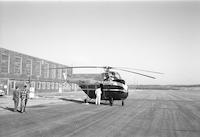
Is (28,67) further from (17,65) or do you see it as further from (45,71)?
(45,71)

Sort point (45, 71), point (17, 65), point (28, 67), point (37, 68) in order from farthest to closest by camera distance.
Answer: point (45, 71)
point (37, 68)
point (28, 67)
point (17, 65)

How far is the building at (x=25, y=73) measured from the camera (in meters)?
39.7

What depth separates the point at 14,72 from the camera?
43094 millimetres

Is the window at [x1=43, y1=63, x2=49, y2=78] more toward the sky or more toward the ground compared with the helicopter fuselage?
more toward the sky

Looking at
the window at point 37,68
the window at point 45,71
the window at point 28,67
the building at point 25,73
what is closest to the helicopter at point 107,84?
the building at point 25,73

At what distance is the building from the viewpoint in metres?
39.7

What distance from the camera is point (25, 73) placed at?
155 ft

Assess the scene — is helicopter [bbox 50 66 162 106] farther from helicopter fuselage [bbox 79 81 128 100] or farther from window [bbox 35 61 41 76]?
window [bbox 35 61 41 76]

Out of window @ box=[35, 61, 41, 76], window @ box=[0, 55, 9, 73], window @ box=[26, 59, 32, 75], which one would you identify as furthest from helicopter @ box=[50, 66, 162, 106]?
window @ box=[35, 61, 41, 76]

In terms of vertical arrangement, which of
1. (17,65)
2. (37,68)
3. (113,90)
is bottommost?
(113,90)

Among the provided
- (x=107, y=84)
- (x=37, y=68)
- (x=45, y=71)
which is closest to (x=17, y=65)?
(x=37, y=68)

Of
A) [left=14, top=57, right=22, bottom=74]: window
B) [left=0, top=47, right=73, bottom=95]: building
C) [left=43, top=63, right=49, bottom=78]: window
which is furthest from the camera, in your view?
[left=43, top=63, right=49, bottom=78]: window

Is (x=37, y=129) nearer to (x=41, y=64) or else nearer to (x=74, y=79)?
(x=74, y=79)

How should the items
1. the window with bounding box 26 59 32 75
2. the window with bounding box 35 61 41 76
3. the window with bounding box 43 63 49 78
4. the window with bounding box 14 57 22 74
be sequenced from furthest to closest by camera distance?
the window with bounding box 43 63 49 78
the window with bounding box 35 61 41 76
the window with bounding box 26 59 32 75
the window with bounding box 14 57 22 74
